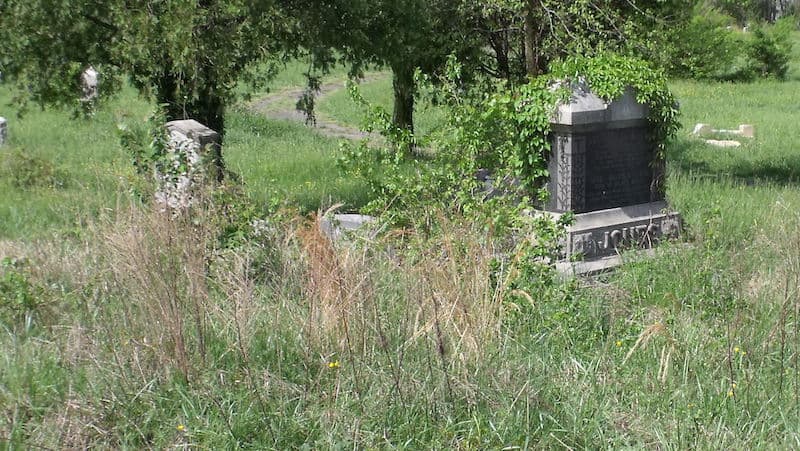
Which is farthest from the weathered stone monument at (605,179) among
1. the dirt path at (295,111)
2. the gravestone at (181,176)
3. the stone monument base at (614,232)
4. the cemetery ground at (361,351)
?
the dirt path at (295,111)

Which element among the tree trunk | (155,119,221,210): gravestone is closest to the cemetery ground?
(155,119,221,210): gravestone

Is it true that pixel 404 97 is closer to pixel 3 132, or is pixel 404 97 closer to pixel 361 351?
pixel 3 132

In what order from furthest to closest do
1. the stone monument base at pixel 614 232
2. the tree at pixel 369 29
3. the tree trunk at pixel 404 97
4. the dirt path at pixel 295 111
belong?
1. the dirt path at pixel 295 111
2. the tree trunk at pixel 404 97
3. the tree at pixel 369 29
4. the stone monument base at pixel 614 232

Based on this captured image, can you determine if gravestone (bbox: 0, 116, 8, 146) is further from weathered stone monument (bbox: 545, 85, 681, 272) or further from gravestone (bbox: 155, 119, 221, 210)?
weathered stone monument (bbox: 545, 85, 681, 272)

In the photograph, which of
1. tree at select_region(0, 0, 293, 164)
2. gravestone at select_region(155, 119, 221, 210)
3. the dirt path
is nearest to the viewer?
gravestone at select_region(155, 119, 221, 210)

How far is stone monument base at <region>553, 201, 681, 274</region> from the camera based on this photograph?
347 inches

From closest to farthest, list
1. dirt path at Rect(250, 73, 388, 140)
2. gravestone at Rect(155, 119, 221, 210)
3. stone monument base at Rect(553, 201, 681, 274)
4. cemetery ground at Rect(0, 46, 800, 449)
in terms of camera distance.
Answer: cemetery ground at Rect(0, 46, 800, 449)
gravestone at Rect(155, 119, 221, 210)
stone monument base at Rect(553, 201, 681, 274)
dirt path at Rect(250, 73, 388, 140)

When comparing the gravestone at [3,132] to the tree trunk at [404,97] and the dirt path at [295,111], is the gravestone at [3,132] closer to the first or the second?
the dirt path at [295,111]

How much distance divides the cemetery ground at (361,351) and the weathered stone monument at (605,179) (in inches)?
68.3

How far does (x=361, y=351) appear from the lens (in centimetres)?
505

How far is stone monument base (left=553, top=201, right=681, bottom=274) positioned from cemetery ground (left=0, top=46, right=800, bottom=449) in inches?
58.3

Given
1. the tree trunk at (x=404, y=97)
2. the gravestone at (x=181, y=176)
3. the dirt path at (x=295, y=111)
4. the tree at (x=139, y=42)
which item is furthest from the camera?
the dirt path at (x=295, y=111)

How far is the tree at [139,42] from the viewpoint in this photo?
33.0 ft

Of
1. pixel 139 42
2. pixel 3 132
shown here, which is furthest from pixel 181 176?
pixel 3 132
